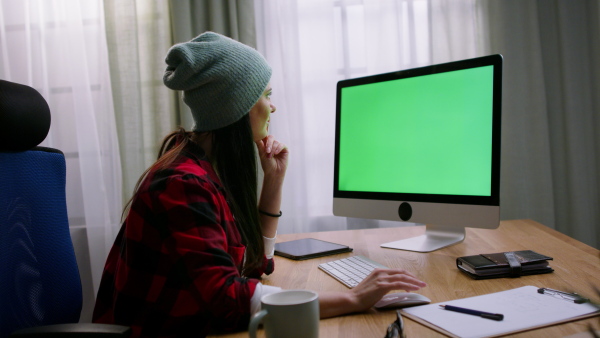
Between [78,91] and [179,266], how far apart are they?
6.50 feet

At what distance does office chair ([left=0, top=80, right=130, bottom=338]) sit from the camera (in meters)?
0.95

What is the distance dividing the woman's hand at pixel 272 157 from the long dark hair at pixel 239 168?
10.0 inches

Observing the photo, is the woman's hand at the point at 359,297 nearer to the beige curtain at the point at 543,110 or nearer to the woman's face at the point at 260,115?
the woman's face at the point at 260,115

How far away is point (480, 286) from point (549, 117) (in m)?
1.61

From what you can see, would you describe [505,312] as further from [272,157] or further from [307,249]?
[272,157]

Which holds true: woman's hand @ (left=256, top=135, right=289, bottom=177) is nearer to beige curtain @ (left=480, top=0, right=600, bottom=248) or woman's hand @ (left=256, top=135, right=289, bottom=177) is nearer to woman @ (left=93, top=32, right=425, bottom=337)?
woman @ (left=93, top=32, right=425, bottom=337)

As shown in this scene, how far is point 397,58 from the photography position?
2299 millimetres

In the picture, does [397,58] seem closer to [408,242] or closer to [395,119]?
[395,119]

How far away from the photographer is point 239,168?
3.68 ft

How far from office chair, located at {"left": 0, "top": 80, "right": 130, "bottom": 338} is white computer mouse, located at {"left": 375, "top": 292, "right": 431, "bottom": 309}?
67 cm

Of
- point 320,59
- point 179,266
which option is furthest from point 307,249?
point 320,59

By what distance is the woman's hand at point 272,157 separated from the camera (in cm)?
142

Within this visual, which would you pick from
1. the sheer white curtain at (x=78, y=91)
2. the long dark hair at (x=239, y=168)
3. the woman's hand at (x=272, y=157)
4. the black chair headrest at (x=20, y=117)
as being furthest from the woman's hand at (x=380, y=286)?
the sheer white curtain at (x=78, y=91)

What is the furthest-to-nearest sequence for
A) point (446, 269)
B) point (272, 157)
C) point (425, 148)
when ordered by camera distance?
1. point (272, 157)
2. point (425, 148)
3. point (446, 269)
